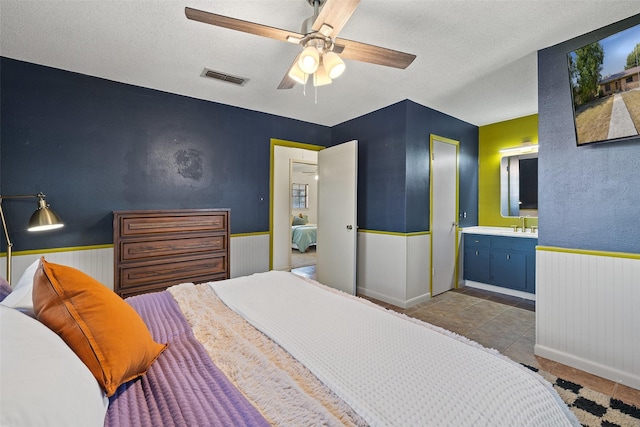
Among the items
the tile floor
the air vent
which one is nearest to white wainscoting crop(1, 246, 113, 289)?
the air vent

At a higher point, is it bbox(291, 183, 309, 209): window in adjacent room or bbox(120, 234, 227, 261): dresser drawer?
bbox(291, 183, 309, 209): window in adjacent room

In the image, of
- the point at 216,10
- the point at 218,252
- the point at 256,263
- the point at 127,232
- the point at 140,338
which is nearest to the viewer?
the point at 140,338

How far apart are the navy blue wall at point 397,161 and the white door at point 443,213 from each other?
156mm

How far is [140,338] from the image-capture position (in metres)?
0.97

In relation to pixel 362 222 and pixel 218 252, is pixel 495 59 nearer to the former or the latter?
pixel 362 222

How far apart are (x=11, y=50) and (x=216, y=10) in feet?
6.13

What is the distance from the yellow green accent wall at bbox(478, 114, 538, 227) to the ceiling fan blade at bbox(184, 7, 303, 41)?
12.6ft

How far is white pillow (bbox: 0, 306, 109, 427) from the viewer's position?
1.68 feet

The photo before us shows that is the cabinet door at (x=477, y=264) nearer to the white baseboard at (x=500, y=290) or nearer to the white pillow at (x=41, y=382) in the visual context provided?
the white baseboard at (x=500, y=290)

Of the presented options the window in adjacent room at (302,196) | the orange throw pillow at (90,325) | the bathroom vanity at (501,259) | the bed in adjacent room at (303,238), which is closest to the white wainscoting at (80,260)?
the orange throw pillow at (90,325)

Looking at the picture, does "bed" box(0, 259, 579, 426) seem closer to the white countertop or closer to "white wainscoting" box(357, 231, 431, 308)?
"white wainscoting" box(357, 231, 431, 308)

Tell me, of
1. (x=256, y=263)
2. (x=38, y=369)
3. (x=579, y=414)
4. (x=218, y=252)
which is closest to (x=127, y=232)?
(x=218, y=252)

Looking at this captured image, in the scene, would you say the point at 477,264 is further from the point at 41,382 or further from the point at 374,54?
the point at 41,382

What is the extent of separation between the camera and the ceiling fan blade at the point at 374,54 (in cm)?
166
